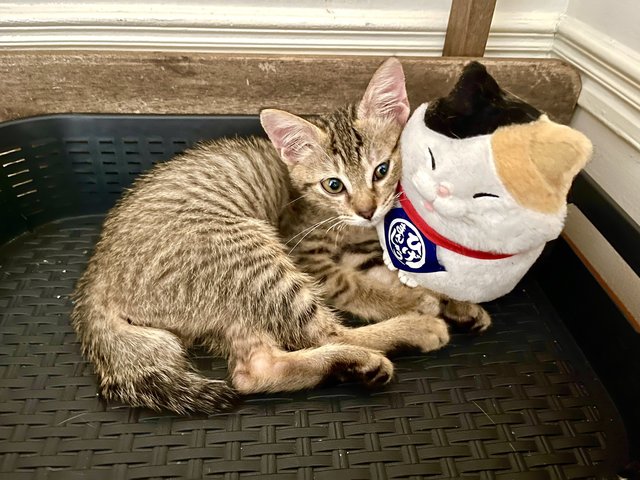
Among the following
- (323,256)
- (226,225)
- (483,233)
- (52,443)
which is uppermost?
(483,233)

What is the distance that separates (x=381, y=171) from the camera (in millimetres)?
1240

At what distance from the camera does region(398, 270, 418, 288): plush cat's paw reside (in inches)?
50.2

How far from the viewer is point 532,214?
96 cm

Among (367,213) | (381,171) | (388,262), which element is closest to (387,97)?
(381,171)

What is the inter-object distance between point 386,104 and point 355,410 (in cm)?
70

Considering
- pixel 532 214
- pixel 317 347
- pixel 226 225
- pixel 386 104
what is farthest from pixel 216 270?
pixel 532 214

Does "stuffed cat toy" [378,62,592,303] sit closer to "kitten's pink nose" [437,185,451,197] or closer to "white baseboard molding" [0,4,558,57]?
"kitten's pink nose" [437,185,451,197]

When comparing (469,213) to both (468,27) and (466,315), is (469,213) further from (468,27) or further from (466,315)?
(468,27)

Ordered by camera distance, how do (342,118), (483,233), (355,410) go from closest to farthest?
(483,233), (355,410), (342,118)

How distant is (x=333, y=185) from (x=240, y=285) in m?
0.33

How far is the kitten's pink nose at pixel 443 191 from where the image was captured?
1023 mm

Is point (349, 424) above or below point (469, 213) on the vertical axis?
below

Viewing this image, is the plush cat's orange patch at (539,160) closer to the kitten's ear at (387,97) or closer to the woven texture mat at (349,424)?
the kitten's ear at (387,97)

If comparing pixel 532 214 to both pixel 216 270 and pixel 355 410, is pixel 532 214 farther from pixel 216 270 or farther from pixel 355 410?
pixel 216 270
